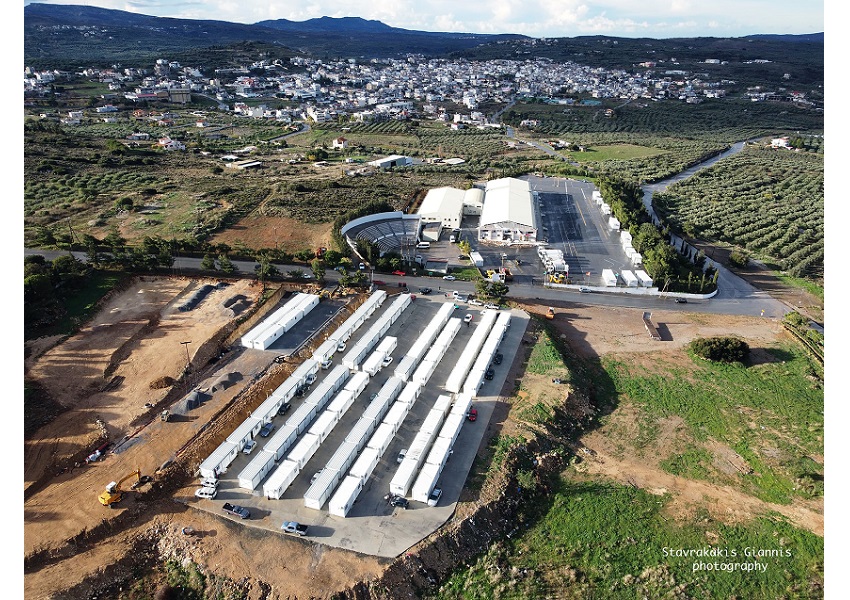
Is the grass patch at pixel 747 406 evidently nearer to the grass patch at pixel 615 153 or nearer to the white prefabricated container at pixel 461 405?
the white prefabricated container at pixel 461 405

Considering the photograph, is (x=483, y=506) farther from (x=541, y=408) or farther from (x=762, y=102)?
(x=762, y=102)

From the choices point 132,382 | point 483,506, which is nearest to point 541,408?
point 483,506

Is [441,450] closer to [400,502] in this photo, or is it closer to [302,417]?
[400,502]

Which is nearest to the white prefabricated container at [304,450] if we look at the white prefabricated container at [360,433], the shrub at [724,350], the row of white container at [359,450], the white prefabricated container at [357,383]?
the row of white container at [359,450]

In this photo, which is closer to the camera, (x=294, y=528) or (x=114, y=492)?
(x=294, y=528)

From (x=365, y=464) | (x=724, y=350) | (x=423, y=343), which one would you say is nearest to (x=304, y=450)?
Result: (x=365, y=464)

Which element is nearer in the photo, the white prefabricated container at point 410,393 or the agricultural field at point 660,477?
the agricultural field at point 660,477

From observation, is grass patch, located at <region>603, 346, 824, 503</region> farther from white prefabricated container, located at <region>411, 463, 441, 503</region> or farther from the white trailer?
white prefabricated container, located at <region>411, 463, 441, 503</region>
